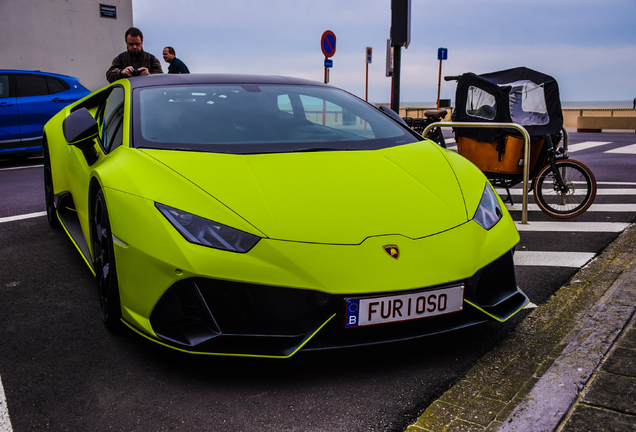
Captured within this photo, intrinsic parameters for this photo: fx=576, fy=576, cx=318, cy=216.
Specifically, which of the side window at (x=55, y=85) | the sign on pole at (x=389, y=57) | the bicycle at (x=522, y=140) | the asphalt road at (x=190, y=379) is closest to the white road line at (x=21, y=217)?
the asphalt road at (x=190, y=379)

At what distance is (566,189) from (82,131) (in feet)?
14.0

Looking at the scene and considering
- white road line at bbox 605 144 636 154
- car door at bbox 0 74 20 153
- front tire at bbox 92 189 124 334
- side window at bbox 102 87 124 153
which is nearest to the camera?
front tire at bbox 92 189 124 334

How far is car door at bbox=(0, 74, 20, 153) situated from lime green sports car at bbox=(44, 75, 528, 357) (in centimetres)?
694

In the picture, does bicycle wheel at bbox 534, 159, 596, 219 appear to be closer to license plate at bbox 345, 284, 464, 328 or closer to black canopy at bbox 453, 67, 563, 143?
black canopy at bbox 453, 67, 563, 143

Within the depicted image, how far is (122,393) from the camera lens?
7.34 ft

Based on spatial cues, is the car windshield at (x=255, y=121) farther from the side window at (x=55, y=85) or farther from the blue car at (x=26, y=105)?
the side window at (x=55, y=85)

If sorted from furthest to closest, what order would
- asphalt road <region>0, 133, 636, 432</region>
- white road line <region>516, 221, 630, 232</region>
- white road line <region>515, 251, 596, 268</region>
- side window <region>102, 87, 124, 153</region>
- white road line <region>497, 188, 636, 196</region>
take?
white road line <region>497, 188, 636, 196</region> → white road line <region>516, 221, 630, 232</region> → white road line <region>515, 251, 596, 268</region> → side window <region>102, 87, 124, 153</region> → asphalt road <region>0, 133, 636, 432</region>

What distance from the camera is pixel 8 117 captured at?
905cm

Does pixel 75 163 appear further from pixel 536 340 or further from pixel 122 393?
pixel 536 340

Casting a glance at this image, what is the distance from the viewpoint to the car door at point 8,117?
29.6 ft

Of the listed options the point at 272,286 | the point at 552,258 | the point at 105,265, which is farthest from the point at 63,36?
the point at 272,286

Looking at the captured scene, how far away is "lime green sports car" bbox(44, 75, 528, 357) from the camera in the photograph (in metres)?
2.13

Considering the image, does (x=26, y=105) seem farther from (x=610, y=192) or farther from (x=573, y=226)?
(x=610, y=192)

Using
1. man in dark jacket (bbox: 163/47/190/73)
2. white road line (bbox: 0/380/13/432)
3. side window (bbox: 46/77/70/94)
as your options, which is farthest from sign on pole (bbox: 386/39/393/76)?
white road line (bbox: 0/380/13/432)
